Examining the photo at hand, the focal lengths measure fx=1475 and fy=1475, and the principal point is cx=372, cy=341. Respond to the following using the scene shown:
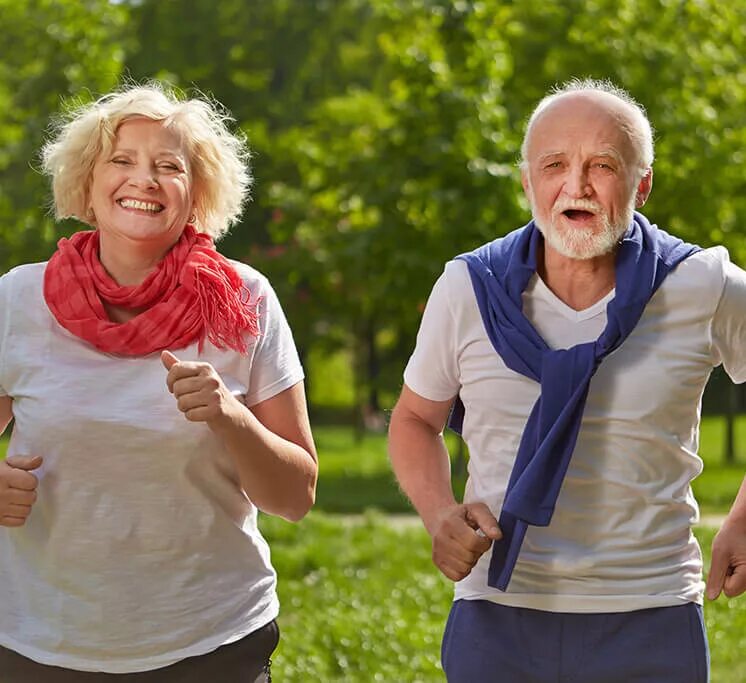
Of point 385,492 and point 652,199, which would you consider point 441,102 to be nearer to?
point 652,199

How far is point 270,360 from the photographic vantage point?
3.24 meters

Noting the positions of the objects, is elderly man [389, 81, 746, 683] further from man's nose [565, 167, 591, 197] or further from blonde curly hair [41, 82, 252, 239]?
blonde curly hair [41, 82, 252, 239]

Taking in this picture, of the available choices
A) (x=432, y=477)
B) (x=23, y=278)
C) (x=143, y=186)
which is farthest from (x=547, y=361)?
(x=23, y=278)

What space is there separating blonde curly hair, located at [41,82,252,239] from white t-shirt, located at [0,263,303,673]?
39 cm

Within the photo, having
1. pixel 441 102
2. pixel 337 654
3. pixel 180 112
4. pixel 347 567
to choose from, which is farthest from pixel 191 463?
pixel 441 102

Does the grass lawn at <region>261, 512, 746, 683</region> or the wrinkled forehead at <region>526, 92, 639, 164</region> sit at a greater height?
the wrinkled forehead at <region>526, 92, 639, 164</region>

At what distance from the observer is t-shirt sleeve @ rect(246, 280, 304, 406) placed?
127 inches

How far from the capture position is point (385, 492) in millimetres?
15062

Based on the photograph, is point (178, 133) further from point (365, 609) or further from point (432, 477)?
point (365, 609)

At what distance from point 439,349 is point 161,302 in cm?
62

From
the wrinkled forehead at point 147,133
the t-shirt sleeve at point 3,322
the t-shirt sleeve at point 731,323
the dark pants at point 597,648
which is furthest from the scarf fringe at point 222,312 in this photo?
the t-shirt sleeve at point 731,323

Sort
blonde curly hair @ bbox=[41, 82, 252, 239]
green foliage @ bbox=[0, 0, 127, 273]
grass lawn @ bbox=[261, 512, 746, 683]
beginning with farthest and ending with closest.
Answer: green foliage @ bbox=[0, 0, 127, 273]
grass lawn @ bbox=[261, 512, 746, 683]
blonde curly hair @ bbox=[41, 82, 252, 239]

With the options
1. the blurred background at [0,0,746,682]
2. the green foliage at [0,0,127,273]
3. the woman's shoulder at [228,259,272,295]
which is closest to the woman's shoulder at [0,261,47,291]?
the woman's shoulder at [228,259,272,295]

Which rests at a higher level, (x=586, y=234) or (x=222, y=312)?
(x=586, y=234)
